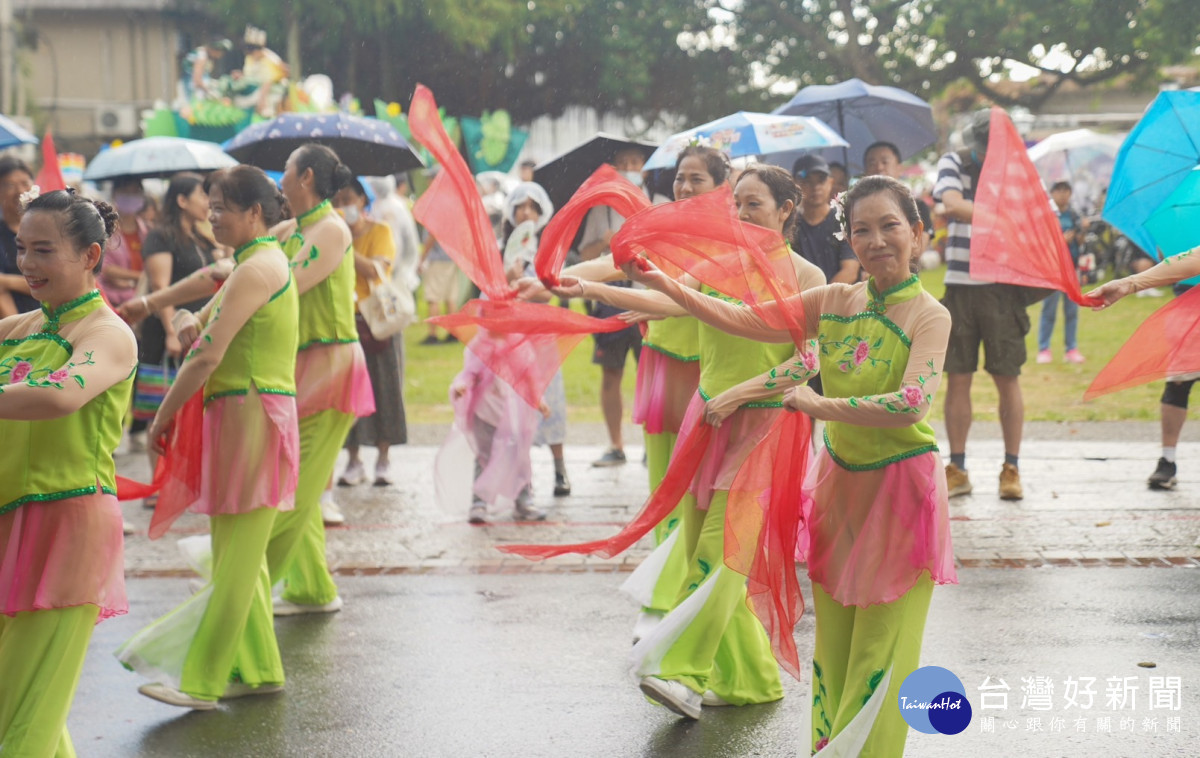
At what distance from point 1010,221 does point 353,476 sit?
6.14 m

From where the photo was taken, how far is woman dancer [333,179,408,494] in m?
8.62

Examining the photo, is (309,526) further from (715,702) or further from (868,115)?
(868,115)

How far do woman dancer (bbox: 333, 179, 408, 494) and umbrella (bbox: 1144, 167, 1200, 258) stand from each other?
15.4 feet

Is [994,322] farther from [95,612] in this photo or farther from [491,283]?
[95,612]

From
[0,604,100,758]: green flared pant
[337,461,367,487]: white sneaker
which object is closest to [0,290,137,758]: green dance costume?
[0,604,100,758]: green flared pant

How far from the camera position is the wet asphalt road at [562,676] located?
474 centimetres

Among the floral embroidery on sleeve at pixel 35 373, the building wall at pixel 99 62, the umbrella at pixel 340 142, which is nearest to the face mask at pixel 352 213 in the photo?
the umbrella at pixel 340 142

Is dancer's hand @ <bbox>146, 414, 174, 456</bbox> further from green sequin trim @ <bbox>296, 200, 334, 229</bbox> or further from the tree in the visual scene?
the tree

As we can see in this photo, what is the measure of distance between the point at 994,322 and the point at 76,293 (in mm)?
5884

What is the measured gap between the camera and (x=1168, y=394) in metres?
8.32

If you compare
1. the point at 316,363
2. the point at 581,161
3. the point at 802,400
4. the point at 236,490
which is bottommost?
the point at 236,490

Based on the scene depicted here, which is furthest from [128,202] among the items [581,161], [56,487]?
[56,487]

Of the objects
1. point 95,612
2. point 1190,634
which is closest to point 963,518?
point 1190,634

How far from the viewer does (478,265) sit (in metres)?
4.77
